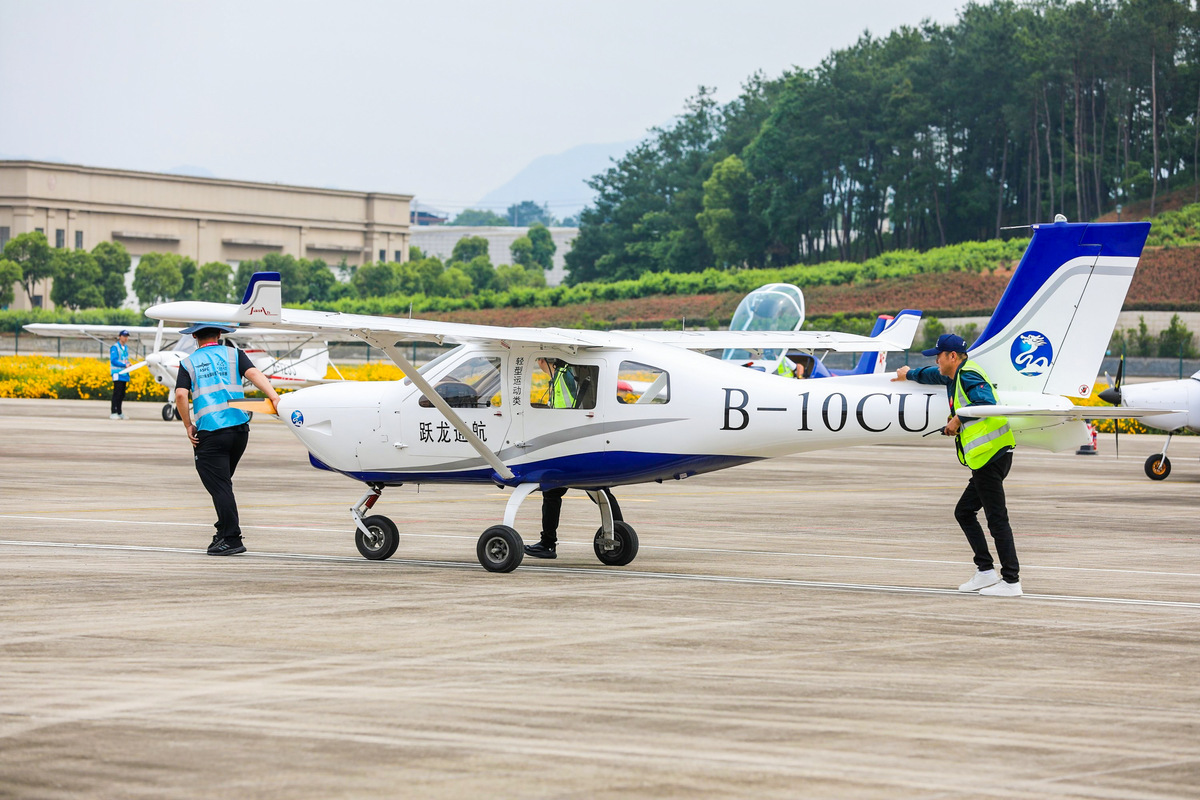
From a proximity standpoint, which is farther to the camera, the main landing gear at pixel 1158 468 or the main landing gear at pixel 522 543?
the main landing gear at pixel 1158 468

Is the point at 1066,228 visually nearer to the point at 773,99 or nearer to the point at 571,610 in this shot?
the point at 571,610

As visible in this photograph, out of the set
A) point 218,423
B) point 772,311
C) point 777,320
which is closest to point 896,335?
point 777,320

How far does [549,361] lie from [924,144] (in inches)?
4015

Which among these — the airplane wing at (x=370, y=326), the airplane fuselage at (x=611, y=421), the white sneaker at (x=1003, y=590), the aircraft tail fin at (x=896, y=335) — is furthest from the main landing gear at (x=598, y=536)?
the aircraft tail fin at (x=896, y=335)

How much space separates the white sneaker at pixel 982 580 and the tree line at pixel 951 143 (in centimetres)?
9183

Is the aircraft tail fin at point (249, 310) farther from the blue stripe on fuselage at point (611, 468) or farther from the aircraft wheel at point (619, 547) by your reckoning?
the aircraft wheel at point (619, 547)

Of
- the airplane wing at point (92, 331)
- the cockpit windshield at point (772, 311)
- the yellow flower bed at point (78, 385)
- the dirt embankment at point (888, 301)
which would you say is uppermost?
the dirt embankment at point (888, 301)

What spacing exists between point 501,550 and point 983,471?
12.9 feet

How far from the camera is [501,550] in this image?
35.9 ft

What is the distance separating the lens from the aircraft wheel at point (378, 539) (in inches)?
459

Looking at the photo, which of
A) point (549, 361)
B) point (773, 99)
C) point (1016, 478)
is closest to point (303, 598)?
point (549, 361)

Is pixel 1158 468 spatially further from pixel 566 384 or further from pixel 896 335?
pixel 566 384

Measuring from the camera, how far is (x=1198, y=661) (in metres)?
7.82

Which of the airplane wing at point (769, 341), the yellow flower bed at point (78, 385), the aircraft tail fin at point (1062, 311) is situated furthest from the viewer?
the yellow flower bed at point (78, 385)
